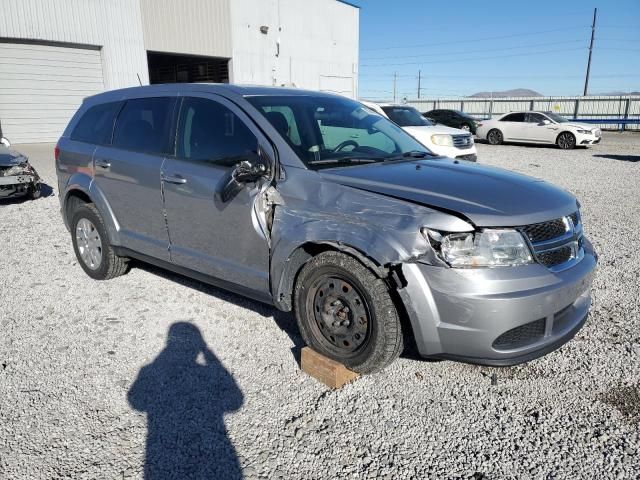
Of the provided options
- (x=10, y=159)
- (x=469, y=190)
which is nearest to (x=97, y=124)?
(x=469, y=190)

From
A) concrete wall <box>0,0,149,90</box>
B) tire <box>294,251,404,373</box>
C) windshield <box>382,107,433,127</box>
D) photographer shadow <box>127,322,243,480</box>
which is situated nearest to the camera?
photographer shadow <box>127,322,243,480</box>

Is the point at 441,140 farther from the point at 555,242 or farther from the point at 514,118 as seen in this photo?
the point at 514,118

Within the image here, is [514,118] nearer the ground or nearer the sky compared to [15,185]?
nearer the sky

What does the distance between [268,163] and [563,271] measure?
1951 mm

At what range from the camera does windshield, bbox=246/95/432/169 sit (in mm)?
3545

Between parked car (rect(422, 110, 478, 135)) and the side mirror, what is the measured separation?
22.3m

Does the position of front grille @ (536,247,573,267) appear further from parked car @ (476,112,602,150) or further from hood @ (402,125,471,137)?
parked car @ (476,112,602,150)

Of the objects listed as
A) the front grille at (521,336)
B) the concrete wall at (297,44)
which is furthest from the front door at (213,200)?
the concrete wall at (297,44)

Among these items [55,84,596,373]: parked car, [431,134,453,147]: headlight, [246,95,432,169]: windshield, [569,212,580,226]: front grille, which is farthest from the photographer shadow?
[431,134,453,147]: headlight

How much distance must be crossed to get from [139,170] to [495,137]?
67.5 feet

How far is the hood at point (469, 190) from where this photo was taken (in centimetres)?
279

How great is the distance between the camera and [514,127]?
21.3 meters

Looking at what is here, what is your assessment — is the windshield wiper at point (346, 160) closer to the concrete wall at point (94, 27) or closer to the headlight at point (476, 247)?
the headlight at point (476, 247)

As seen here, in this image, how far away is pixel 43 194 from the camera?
10219 millimetres
